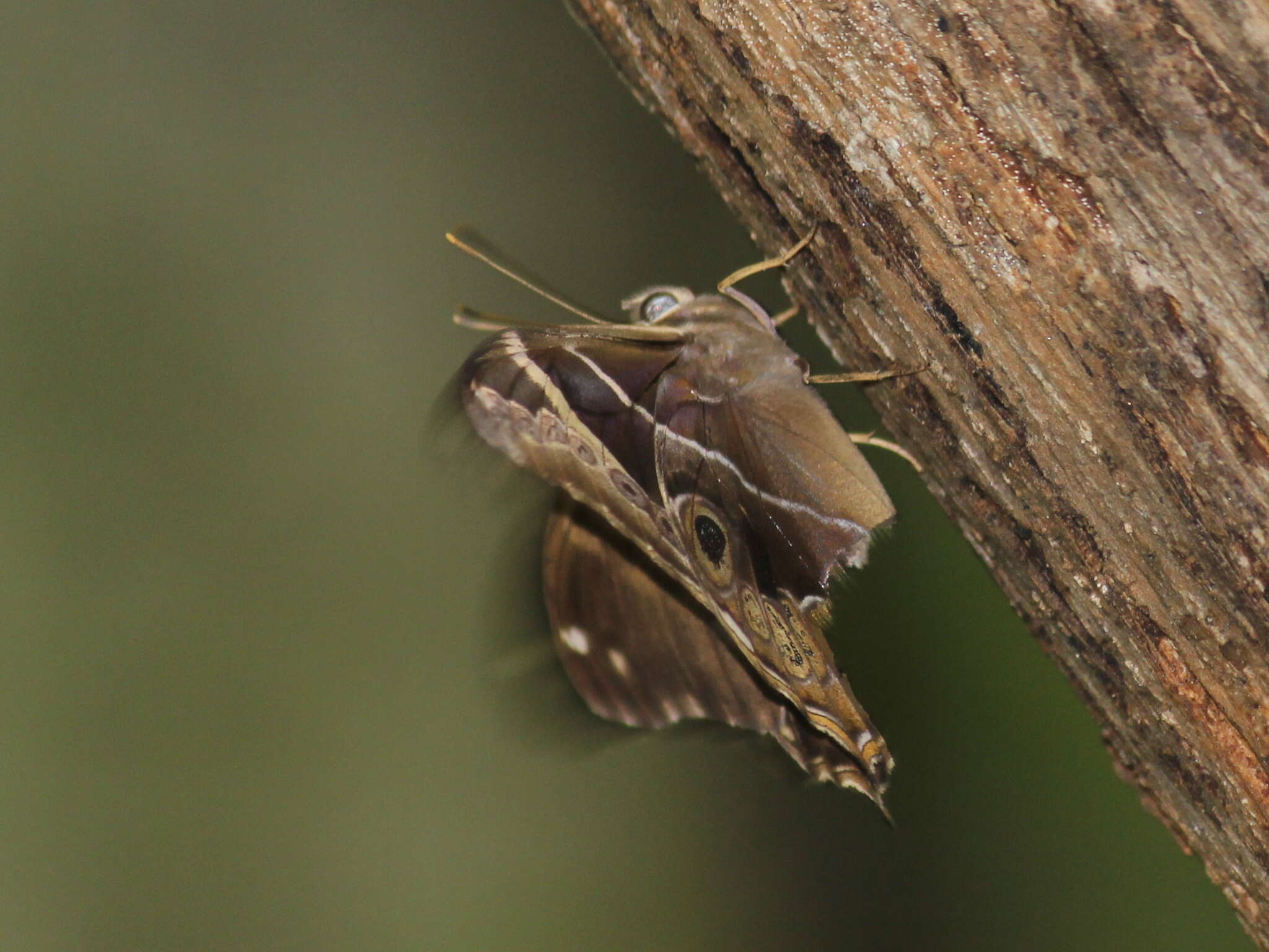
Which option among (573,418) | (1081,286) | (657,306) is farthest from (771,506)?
(1081,286)

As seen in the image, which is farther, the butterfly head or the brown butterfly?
the butterfly head

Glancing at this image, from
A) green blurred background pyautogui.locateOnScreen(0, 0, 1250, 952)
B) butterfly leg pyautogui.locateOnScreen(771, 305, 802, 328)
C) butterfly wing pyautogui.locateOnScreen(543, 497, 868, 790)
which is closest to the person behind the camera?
butterfly leg pyautogui.locateOnScreen(771, 305, 802, 328)

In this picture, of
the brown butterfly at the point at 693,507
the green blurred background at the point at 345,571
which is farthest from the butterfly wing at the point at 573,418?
the green blurred background at the point at 345,571

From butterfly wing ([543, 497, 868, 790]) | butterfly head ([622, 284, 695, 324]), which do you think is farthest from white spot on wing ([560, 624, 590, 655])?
butterfly head ([622, 284, 695, 324])

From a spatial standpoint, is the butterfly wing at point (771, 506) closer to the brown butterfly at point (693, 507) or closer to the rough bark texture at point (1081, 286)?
the brown butterfly at point (693, 507)

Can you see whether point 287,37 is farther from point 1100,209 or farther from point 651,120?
point 1100,209

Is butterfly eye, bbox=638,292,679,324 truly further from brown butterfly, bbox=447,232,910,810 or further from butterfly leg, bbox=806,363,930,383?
butterfly leg, bbox=806,363,930,383

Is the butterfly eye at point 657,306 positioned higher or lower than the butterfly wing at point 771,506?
higher

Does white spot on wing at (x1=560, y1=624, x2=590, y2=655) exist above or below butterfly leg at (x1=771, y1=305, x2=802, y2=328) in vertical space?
below
